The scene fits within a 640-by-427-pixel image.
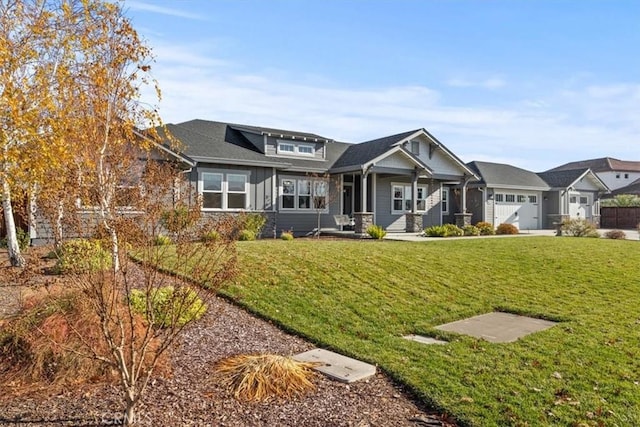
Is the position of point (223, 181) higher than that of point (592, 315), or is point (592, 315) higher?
point (223, 181)

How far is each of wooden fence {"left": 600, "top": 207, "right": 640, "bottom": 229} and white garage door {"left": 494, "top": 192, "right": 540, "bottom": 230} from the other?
7802 mm

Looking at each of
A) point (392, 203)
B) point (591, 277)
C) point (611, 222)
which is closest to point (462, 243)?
point (591, 277)

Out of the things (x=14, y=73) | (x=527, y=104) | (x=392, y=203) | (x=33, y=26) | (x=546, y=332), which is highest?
(x=527, y=104)

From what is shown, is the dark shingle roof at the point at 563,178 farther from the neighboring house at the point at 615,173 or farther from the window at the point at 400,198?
the neighboring house at the point at 615,173

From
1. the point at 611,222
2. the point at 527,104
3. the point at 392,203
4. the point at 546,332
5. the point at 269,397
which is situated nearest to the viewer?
the point at 269,397

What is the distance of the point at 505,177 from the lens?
30.4 m

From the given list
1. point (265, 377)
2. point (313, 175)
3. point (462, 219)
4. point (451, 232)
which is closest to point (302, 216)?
point (313, 175)

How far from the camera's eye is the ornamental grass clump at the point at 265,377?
4168 millimetres

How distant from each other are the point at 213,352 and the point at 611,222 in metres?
38.7

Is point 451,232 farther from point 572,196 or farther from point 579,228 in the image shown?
point 572,196

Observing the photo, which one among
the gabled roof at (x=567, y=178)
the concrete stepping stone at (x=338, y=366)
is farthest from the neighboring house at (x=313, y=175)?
the concrete stepping stone at (x=338, y=366)

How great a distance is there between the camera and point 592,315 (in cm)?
734

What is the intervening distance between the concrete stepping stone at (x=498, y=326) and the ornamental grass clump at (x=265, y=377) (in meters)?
2.78

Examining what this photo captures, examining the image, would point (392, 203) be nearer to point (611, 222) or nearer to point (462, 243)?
point (462, 243)
